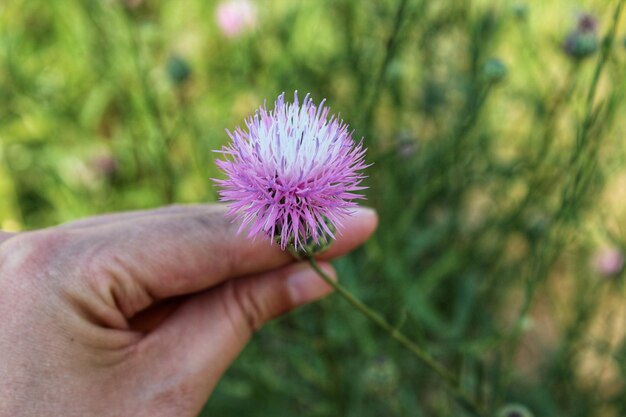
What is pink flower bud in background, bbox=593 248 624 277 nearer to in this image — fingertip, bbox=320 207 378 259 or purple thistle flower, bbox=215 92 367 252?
fingertip, bbox=320 207 378 259

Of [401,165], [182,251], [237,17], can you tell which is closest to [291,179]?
[182,251]

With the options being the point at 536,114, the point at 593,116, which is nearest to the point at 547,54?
the point at 536,114

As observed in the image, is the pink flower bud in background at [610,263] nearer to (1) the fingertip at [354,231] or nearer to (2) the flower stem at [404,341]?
(2) the flower stem at [404,341]

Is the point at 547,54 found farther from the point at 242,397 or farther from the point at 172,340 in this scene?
the point at 172,340

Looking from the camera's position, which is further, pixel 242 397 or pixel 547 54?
pixel 547 54

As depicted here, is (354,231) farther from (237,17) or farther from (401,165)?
(237,17)

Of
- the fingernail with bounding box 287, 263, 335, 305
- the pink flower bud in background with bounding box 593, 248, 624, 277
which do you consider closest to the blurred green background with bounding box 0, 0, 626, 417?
the pink flower bud in background with bounding box 593, 248, 624, 277

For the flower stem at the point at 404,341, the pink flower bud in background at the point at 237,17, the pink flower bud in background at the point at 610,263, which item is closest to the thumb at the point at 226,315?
the flower stem at the point at 404,341
